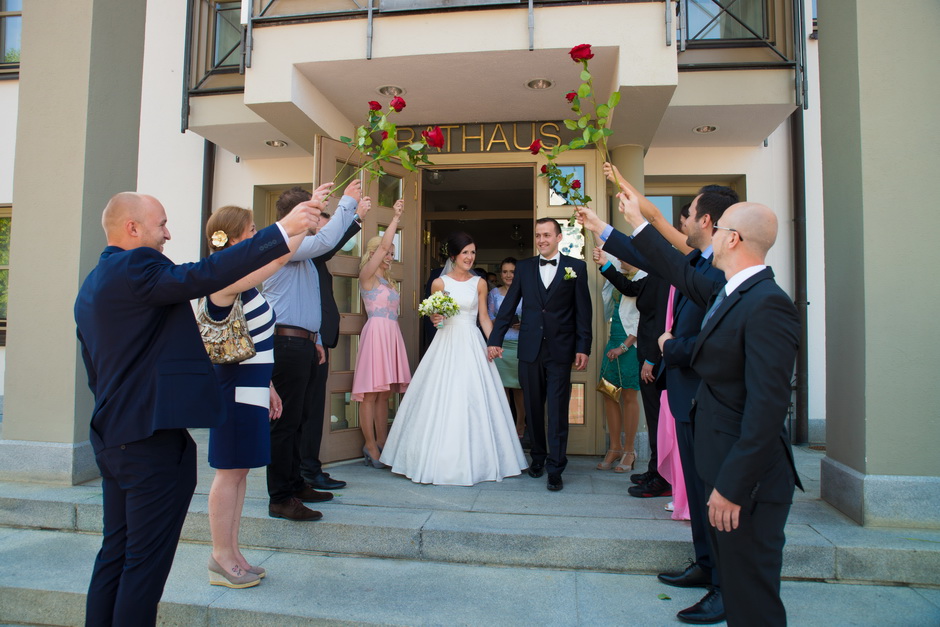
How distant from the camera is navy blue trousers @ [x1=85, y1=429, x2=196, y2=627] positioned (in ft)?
7.62

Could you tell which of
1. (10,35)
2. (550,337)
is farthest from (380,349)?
(10,35)

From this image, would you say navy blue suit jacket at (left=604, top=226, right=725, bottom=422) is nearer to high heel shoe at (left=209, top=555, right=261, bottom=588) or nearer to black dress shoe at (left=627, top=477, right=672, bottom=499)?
black dress shoe at (left=627, top=477, right=672, bottom=499)

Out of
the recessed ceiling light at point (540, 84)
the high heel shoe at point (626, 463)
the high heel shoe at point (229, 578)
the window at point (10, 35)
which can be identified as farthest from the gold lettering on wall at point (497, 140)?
the window at point (10, 35)

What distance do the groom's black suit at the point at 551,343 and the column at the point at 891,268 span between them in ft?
6.55

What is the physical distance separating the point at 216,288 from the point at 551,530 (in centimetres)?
258

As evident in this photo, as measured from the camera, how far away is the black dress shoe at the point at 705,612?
9.73ft

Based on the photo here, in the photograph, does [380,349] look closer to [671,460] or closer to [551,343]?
[551,343]

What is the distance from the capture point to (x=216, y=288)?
234 centimetres

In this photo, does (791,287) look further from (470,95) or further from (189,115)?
(189,115)

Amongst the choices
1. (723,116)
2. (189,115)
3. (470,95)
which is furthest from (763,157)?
(189,115)

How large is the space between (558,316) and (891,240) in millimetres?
2428

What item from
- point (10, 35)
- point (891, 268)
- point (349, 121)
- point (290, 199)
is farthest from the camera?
point (10, 35)

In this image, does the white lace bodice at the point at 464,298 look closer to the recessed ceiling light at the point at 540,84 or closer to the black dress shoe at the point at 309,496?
the recessed ceiling light at the point at 540,84

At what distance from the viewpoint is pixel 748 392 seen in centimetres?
210
